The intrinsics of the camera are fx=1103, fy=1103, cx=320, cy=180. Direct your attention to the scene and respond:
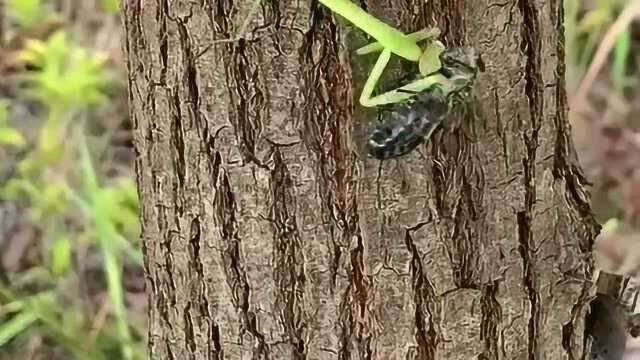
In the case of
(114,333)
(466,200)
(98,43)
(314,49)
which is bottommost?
(114,333)

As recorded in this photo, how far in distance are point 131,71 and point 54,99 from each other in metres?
0.97

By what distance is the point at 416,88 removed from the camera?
0.73m

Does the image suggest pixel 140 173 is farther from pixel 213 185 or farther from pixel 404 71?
pixel 404 71

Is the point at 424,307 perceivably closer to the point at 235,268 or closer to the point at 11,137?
the point at 235,268

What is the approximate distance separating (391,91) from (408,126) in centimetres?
3

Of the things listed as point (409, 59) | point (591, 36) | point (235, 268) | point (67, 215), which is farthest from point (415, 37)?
point (591, 36)

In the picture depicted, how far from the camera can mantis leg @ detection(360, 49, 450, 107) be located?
0.72 metres

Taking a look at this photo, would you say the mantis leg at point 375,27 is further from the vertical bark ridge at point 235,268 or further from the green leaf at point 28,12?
the green leaf at point 28,12

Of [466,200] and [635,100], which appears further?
[635,100]

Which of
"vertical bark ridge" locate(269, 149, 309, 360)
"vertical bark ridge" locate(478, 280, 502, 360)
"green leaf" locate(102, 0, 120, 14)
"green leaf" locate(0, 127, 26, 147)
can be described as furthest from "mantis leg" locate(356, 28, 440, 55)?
"green leaf" locate(102, 0, 120, 14)

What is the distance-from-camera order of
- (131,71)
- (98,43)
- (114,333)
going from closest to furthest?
(131,71)
(114,333)
(98,43)

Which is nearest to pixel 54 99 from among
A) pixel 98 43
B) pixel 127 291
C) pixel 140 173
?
pixel 98 43

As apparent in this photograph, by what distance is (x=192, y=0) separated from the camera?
0.75 meters

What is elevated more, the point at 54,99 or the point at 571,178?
the point at 54,99
